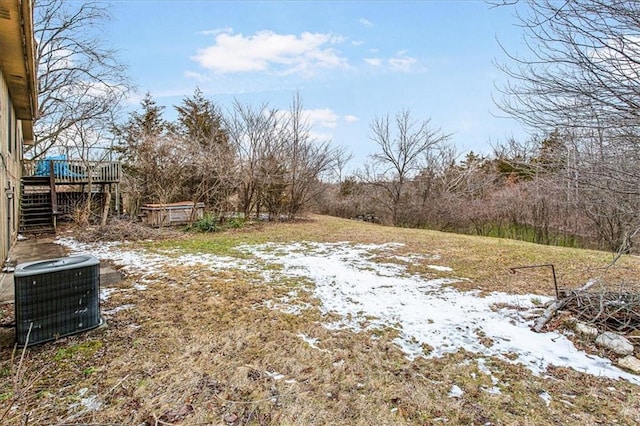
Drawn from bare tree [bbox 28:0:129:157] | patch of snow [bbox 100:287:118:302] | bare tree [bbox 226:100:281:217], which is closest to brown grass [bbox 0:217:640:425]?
patch of snow [bbox 100:287:118:302]

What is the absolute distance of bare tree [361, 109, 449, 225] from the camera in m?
15.5

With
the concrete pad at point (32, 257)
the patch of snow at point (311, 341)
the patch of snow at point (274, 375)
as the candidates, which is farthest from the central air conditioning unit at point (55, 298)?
the patch of snow at point (311, 341)

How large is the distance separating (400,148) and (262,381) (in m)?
14.7

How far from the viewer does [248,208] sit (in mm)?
12656

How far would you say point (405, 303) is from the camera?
13.0ft

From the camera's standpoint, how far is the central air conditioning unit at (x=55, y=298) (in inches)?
101

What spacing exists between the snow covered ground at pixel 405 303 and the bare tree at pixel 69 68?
29.9 feet

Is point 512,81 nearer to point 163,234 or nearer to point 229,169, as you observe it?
point 163,234

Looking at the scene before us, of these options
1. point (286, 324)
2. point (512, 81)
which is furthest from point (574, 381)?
point (512, 81)

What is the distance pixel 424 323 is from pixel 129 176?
13.5 m

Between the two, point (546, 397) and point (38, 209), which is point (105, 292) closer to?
point (546, 397)

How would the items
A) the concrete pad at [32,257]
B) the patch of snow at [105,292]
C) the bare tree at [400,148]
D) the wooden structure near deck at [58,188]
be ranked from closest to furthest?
the patch of snow at [105,292], the concrete pad at [32,257], the wooden structure near deck at [58,188], the bare tree at [400,148]

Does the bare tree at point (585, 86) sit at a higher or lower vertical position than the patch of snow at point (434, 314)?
higher

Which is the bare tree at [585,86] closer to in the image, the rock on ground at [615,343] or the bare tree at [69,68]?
the rock on ground at [615,343]
